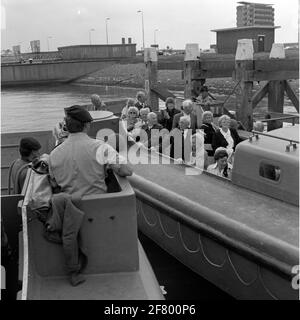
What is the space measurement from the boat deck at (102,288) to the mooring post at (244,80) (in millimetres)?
9523

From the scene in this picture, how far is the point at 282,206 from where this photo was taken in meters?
5.51

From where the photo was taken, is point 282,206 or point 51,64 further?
point 51,64

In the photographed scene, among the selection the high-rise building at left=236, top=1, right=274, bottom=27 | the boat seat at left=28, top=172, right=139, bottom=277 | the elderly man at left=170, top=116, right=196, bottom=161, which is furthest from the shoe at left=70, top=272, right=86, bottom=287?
the high-rise building at left=236, top=1, right=274, bottom=27

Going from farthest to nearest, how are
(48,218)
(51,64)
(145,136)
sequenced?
(51,64), (145,136), (48,218)

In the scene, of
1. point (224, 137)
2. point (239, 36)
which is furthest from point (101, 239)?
point (239, 36)

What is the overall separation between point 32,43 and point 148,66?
83.7 metres

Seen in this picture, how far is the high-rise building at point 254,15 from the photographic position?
182 feet

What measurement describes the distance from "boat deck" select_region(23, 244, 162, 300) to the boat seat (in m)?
0.07

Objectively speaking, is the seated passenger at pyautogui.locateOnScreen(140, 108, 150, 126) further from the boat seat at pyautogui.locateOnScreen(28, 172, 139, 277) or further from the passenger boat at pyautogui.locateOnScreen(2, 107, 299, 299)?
the boat seat at pyautogui.locateOnScreen(28, 172, 139, 277)

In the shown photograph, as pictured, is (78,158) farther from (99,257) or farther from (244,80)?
(244,80)

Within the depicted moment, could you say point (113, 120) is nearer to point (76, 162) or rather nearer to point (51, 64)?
point (76, 162)

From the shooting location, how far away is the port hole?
5754mm

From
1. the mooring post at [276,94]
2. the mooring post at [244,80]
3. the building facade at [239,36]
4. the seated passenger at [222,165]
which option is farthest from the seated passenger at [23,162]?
the building facade at [239,36]
